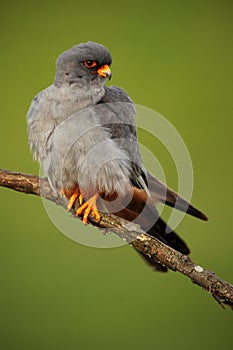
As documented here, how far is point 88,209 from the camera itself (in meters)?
3.41

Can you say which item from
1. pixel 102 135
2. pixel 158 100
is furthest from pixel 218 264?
pixel 102 135

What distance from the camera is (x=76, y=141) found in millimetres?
3426

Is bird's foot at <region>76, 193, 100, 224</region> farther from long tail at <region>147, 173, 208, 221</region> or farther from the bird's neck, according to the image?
the bird's neck

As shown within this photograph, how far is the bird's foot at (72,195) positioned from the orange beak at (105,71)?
710 millimetres

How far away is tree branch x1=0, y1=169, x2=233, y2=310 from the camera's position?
2768mm

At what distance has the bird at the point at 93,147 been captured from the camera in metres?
3.45

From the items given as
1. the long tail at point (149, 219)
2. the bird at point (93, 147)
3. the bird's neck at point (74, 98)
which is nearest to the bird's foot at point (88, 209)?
the bird at point (93, 147)

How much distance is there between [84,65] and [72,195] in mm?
804

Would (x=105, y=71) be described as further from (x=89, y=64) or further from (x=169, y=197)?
(x=169, y=197)

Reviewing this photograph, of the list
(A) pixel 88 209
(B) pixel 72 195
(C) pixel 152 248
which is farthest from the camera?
(B) pixel 72 195

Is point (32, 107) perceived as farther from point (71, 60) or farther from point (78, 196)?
point (78, 196)

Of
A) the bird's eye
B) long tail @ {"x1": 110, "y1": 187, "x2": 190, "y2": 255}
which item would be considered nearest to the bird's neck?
the bird's eye

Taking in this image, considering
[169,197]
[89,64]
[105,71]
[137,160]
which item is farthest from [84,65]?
[169,197]

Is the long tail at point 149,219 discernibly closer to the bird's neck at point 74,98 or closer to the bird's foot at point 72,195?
the bird's foot at point 72,195
